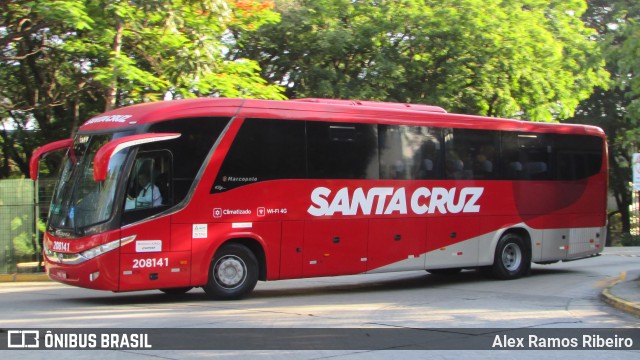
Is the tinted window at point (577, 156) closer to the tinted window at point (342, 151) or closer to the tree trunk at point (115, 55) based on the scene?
the tinted window at point (342, 151)

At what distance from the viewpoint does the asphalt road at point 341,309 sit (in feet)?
26.7

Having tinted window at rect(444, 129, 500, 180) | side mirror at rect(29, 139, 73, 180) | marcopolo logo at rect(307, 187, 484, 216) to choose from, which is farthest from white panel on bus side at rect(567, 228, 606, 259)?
side mirror at rect(29, 139, 73, 180)

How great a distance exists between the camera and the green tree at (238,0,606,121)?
24.2 meters

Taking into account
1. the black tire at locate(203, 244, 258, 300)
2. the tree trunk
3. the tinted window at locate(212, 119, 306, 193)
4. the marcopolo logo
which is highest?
the tree trunk

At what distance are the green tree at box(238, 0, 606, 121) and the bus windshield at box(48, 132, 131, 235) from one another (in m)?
12.3

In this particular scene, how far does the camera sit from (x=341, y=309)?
11539 millimetres

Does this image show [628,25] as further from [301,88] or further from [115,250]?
[301,88]

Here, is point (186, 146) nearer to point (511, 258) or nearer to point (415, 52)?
point (511, 258)

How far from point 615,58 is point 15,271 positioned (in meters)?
15.5

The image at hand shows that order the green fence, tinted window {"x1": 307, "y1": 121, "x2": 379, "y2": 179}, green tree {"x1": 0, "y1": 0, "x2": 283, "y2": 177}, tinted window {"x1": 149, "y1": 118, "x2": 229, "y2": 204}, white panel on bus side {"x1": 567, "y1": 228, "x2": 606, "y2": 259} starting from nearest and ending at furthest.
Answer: tinted window {"x1": 149, "y1": 118, "x2": 229, "y2": 204} → tinted window {"x1": 307, "y1": 121, "x2": 379, "y2": 179} → green tree {"x1": 0, "y1": 0, "x2": 283, "y2": 177} → white panel on bus side {"x1": 567, "y1": 228, "x2": 606, "y2": 259} → the green fence

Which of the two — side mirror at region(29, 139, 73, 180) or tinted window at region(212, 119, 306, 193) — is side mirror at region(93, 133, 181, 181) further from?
side mirror at region(29, 139, 73, 180)

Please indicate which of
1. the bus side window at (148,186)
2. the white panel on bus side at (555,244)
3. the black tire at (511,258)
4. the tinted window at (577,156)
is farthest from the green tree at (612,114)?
the bus side window at (148,186)

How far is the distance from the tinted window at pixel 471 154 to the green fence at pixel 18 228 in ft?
36.8

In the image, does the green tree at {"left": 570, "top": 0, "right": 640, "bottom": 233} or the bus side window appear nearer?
the bus side window
